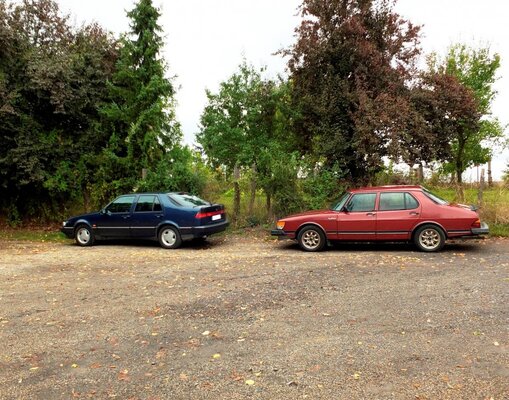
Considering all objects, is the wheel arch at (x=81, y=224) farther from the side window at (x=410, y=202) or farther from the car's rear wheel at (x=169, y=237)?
the side window at (x=410, y=202)

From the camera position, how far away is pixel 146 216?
39.1 ft

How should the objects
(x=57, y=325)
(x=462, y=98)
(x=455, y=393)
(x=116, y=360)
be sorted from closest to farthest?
1. (x=455, y=393)
2. (x=116, y=360)
3. (x=57, y=325)
4. (x=462, y=98)

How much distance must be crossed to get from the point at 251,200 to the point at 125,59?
7014 mm

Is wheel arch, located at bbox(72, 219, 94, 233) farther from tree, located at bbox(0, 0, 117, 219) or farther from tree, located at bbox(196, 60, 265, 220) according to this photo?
tree, located at bbox(196, 60, 265, 220)

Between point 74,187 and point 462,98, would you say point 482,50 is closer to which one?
point 462,98

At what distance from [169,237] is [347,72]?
8.70 metres

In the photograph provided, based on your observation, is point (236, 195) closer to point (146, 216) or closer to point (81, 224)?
point (146, 216)

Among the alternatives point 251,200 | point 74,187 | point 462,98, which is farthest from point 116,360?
point 462,98

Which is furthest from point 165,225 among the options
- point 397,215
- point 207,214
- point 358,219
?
point 397,215

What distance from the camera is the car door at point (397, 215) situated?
9.97 metres

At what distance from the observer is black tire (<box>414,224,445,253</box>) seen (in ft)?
32.1

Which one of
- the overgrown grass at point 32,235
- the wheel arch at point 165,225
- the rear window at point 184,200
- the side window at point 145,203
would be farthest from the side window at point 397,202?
the overgrown grass at point 32,235

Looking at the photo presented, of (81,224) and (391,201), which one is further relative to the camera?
(81,224)

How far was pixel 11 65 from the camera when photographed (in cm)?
1501
